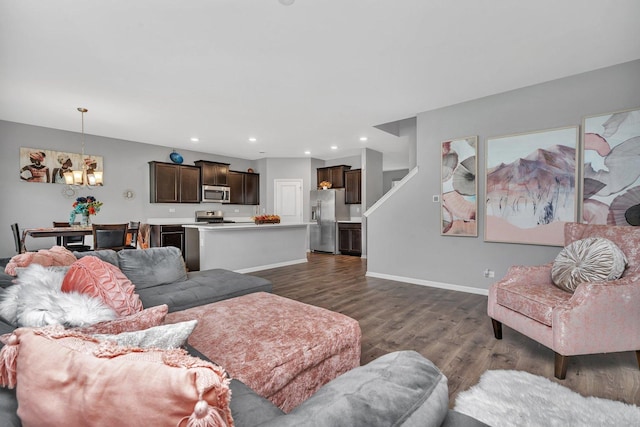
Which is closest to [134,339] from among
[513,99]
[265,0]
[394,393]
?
[394,393]

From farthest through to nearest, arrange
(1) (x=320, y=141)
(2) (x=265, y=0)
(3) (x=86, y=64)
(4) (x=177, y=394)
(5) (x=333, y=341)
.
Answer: (1) (x=320, y=141)
(3) (x=86, y=64)
(2) (x=265, y=0)
(5) (x=333, y=341)
(4) (x=177, y=394)

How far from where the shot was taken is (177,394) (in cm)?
50

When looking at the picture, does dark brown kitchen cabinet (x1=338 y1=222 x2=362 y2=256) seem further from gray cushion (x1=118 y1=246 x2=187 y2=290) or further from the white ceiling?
gray cushion (x1=118 y1=246 x2=187 y2=290)

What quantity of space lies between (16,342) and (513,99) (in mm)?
4645

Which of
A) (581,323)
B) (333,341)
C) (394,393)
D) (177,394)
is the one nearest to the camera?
→ (177,394)

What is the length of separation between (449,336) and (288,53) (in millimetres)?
3009

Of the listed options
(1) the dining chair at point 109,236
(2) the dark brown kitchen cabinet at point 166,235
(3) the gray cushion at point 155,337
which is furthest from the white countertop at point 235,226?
(3) the gray cushion at point 155,337

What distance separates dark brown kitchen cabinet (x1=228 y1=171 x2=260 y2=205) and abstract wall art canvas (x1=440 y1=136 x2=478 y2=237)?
17.7 feet

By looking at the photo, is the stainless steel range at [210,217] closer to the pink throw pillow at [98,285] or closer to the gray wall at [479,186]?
the gray wall at [479,186]

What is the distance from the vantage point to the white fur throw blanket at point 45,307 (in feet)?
3.37

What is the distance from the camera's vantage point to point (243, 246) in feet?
17.5

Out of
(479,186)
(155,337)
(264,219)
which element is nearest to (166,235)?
(264,219)

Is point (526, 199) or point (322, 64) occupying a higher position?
point (322, 64)

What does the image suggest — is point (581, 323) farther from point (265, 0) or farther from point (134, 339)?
point (265, 0)
